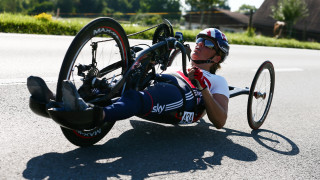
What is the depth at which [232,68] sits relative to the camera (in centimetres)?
929

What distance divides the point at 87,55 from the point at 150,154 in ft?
3.92

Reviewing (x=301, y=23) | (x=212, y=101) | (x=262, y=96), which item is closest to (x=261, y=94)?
(x=262, y=96)

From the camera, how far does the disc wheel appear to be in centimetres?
444

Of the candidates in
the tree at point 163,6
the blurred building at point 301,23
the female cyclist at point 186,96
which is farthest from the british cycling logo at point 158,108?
the tree at point 163,6

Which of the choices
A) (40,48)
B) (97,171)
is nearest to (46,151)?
(97,171)

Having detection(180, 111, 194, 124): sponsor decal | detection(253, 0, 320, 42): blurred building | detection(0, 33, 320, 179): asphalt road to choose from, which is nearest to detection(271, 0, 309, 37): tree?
detection(253, 0, 320, 42): blurred building

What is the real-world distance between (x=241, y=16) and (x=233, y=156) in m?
73.4

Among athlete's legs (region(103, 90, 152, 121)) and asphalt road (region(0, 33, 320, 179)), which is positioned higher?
athlete's legs (region(103, 90, 152, 121))

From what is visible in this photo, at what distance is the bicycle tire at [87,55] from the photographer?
2930 mm

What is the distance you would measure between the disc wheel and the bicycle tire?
60.1 inches

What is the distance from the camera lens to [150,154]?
3408 mm

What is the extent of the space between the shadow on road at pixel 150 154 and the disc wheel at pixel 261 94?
0.23 m

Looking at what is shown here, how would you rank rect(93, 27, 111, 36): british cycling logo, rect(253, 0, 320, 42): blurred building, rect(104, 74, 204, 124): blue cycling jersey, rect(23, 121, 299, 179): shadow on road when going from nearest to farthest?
rect(23, 121, 299, 179): shadow on road → rect(104, 74, 204, 124): blue cycling jersey → rect(93, 27, 111, 36): british cycling logo → rect(253, 0, 320, 42): blurred building

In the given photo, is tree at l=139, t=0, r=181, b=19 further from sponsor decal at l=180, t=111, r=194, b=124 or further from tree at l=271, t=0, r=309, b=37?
sponsor decal at l=180, t=111, r=194, b=124
